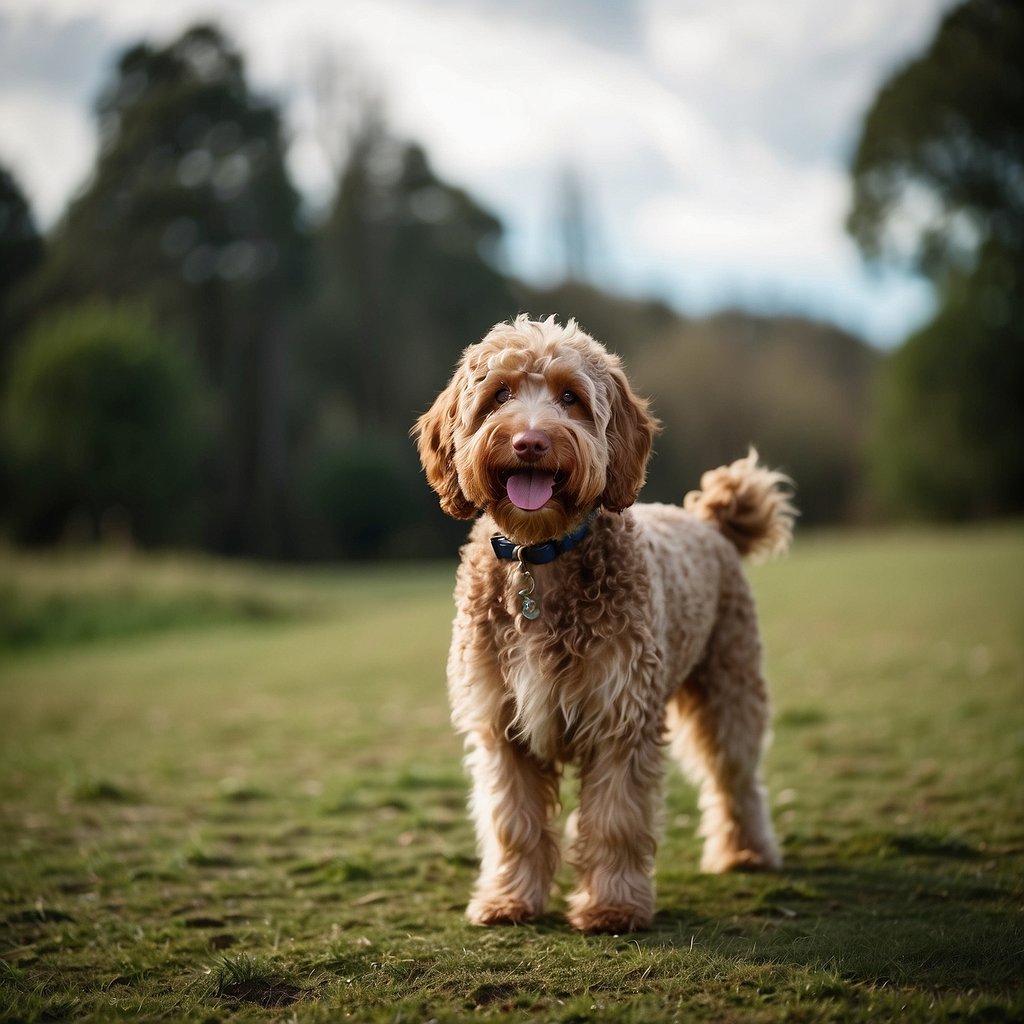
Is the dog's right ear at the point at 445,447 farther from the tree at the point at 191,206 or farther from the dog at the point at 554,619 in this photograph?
the tree at the point at 191,206

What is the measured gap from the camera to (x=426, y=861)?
479 centimetres

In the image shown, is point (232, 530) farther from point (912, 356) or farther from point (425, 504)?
point (912, 356)

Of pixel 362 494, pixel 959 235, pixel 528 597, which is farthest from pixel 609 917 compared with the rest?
pixel 959 235

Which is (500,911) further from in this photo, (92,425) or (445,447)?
(92,425)

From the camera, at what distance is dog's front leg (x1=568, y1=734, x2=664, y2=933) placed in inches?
148

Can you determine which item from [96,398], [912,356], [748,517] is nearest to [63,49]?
[96,398]

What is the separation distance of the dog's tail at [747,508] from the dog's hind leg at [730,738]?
18.4 inches

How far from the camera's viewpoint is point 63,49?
77.0ft

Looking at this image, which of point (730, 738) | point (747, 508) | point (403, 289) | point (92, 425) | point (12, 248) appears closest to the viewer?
point (730, 738)

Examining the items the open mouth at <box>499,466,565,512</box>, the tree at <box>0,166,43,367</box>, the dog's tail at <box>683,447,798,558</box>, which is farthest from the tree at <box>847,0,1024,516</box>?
the open mouth at <box>499,466,565,512</box>

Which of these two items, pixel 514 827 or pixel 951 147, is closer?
pixel 514 827

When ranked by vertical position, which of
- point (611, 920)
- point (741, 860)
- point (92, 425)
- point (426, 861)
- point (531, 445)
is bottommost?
point (426, 861)

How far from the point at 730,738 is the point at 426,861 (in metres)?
1.54

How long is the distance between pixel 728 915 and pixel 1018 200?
129 ft
